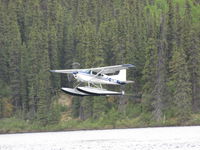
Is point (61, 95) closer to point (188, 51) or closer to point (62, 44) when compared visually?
point (62, 44)

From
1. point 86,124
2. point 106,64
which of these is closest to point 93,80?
point 86,124

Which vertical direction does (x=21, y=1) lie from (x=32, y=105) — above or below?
above

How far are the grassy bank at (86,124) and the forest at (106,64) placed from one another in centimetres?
13

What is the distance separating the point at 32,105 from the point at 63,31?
19.5m

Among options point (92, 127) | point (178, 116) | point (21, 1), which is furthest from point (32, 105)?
point (21, 1)

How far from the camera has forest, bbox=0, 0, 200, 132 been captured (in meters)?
65.2

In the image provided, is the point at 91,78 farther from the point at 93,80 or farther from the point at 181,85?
the point at 181,85

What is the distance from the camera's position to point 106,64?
2980 inches

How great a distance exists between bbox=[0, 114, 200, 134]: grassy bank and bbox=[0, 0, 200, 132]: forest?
0.44ft

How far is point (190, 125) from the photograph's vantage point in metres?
62.1

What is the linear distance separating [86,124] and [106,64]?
11177 millimetres

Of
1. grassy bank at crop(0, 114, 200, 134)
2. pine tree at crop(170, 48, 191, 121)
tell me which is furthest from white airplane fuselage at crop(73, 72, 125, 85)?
grassy bank at crop(0, 114, 200, 134)

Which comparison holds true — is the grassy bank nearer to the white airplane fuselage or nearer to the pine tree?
the pine tree

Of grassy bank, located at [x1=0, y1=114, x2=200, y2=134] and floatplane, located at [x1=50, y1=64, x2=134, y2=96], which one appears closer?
floatplane, located at [x1=50, y1=64, x2=134, y2=96]
